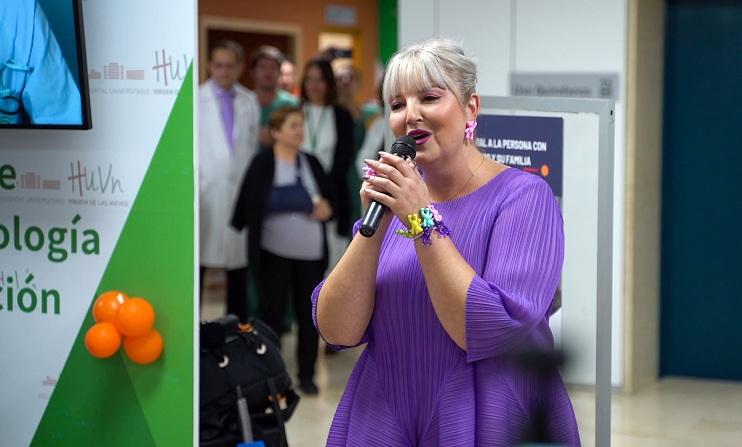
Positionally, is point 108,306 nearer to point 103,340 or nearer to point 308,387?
point 103,340

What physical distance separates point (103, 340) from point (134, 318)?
141 millimetres

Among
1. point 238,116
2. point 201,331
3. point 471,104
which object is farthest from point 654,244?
point 471,104

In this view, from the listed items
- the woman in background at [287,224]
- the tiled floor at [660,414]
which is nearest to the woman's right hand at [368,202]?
the tiled floor at [660,414]

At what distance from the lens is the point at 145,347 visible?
3367 millimetres

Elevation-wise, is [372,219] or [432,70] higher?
[432,70]

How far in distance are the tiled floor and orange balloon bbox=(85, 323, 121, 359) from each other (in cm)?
166

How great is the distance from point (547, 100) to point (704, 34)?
139 inches

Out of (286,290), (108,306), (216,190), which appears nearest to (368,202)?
(108,306)

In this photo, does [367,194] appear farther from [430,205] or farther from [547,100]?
[547,100]

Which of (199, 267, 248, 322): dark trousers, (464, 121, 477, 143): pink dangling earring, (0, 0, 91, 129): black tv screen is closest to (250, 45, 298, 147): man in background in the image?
(199, 267, 248, 322): dark trousers

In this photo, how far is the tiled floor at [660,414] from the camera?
16.5 ft

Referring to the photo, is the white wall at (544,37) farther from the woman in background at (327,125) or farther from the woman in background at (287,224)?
the woman in background at (287,224)

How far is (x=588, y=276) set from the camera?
3010mm

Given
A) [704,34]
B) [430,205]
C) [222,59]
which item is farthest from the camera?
[222,59]
